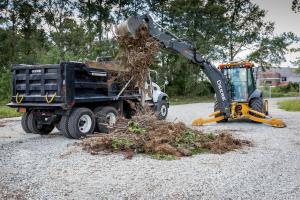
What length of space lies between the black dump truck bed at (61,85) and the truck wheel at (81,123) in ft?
0.96

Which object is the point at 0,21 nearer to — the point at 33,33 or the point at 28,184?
the point at 33,33

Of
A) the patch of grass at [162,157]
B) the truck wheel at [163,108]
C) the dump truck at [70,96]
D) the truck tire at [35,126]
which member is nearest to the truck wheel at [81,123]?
the dump truck at [70,96]

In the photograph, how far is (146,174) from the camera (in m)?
6.67

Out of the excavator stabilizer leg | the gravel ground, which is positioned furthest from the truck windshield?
the gravel ground

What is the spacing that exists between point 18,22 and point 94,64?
2134 cm

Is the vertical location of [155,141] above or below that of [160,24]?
below

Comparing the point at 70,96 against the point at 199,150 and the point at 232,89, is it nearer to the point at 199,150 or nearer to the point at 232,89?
the point at 199,150

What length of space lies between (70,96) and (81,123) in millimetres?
925

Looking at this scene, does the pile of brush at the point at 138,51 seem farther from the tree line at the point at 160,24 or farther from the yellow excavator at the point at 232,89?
the tree line at the point at 160,24

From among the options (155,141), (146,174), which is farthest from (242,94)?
(146,174)

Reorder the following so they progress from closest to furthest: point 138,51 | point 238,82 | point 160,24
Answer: point 138,51 < point 238,82 < point 160,24

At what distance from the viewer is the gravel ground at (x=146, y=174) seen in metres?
5.64

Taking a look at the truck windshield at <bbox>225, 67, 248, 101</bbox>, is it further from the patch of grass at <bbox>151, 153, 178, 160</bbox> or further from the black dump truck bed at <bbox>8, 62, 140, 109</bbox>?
the patch of grass at <bbox>151, 153, 178, 160</bbox>

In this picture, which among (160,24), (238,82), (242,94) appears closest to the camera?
(242,94)
